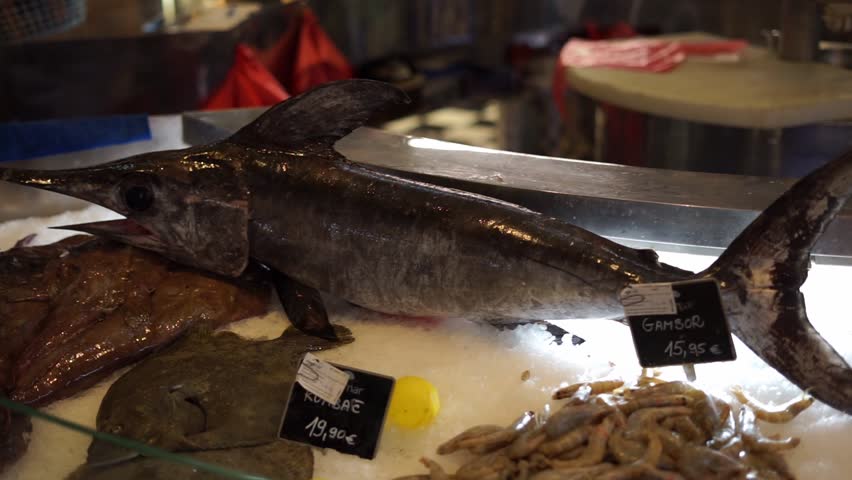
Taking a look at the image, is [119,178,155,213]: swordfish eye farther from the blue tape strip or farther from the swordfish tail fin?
the swordfish tail fin

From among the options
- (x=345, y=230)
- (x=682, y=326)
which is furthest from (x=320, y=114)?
(x=682, y=326)

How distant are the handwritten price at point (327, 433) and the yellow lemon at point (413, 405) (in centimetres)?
11

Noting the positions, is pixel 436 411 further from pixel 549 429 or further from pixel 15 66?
pixel 15 66

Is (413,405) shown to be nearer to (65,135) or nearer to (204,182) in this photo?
(204,182)

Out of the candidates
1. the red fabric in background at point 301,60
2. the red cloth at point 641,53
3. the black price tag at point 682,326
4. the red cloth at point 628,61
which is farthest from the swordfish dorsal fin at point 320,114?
the red cloth at point 641,53

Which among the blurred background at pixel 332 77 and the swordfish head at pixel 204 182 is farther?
the blurred background at pixel 332 77

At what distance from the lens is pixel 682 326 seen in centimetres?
160

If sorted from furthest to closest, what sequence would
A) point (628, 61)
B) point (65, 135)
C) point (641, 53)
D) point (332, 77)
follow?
point (332, 77)
point (641, 53)
point (628, 61)
point (65, 135)

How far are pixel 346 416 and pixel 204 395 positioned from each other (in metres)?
0.32

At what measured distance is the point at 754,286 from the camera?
5.10ft

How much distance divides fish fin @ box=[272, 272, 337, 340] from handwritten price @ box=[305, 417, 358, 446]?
0.35 metres

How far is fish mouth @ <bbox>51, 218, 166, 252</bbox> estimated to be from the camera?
6.69 ft

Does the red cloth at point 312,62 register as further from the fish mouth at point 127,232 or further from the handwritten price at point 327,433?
the handwritten price at point 327,433

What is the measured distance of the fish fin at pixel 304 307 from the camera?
1947mm
